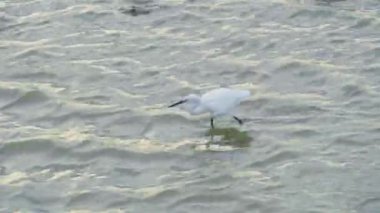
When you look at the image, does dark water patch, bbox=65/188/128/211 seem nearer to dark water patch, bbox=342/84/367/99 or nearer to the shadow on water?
the shadow on water

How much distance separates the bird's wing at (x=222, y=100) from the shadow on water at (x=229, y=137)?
24 cm

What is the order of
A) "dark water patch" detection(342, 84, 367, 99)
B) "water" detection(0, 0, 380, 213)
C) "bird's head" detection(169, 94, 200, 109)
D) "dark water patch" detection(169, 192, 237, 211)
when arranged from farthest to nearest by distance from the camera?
"dark water patch" detection(342, 84, 367, 99)
"bird's head" detection(169, 94, 200, 109)
"water" detection(0, 0, 380, 213)
"dark water patch" detection(169, 192, 237, 211)

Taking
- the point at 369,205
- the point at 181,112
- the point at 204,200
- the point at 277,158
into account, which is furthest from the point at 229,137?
the point at 369,205

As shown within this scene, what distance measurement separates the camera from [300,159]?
858 cm

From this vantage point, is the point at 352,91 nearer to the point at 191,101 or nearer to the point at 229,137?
the point at 229,137

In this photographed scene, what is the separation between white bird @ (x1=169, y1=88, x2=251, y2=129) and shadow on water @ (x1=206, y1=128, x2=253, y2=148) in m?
0.15

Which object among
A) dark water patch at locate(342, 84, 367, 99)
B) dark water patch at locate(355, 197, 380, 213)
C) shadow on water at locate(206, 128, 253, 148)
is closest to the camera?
dark water patch at locate(355, 197, 380, 213)

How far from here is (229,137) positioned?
936 centimetres

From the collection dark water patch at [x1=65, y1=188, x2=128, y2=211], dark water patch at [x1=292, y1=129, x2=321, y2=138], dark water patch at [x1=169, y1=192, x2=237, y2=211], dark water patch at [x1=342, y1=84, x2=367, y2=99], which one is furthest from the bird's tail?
dark water patch at [x1=65, y1=188, x2=128, y2=211]

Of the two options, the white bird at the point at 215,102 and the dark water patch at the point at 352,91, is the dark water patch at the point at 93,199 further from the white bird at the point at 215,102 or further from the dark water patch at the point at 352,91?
the dark water patch at the point at 352,91

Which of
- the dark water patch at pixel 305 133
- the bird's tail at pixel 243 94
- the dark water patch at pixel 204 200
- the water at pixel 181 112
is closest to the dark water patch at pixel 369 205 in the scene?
the water at pixel 181 112

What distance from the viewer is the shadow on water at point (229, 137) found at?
9.15 metres

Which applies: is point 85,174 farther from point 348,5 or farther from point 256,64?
point 348,5

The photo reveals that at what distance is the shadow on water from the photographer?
9148 millimetres
